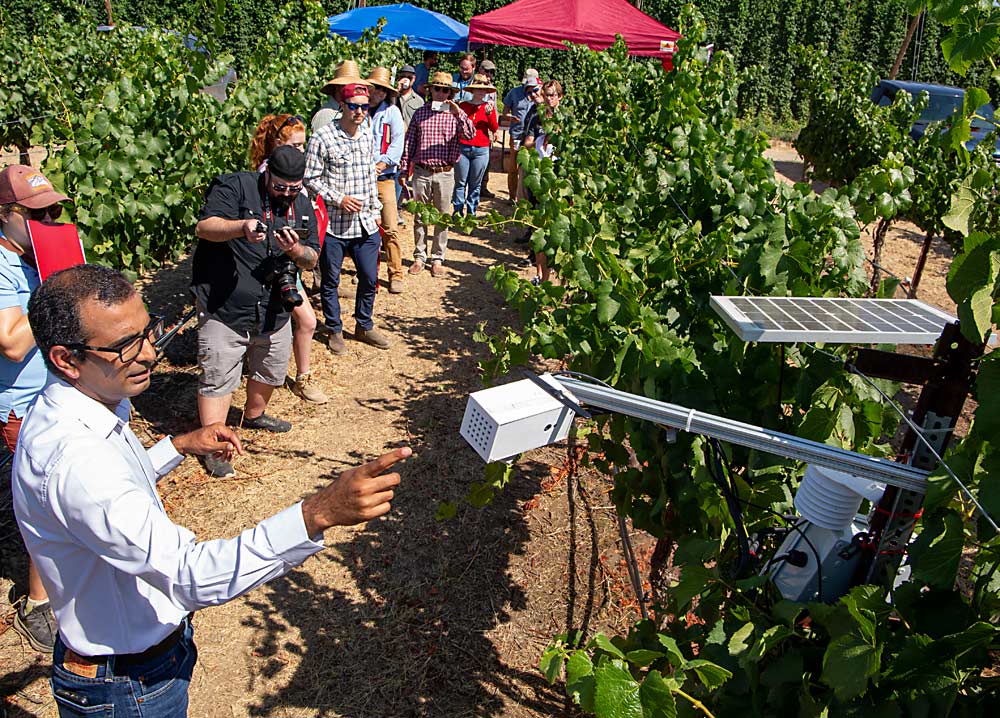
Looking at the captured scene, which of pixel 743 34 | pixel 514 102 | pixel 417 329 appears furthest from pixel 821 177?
pixel 743 34

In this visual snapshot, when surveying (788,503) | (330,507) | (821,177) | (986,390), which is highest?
(986,390)

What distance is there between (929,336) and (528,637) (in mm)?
2325

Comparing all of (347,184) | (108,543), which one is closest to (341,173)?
(347,184)

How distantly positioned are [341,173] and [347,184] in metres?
0.08

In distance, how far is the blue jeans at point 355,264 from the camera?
5.43m

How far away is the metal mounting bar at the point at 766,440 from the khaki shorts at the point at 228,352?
2941mm

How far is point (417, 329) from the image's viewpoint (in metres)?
6.46

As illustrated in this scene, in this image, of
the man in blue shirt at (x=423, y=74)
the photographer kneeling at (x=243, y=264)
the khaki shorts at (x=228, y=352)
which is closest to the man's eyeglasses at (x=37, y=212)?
the photographer kneeling at (x=243, y=264)

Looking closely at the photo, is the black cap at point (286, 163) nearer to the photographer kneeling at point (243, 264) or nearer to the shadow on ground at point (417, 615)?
the photographer kneeling at point (243, 264)

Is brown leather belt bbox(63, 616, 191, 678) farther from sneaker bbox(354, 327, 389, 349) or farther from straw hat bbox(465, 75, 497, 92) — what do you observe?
straw hat bbox(465, 75, 497, 92)

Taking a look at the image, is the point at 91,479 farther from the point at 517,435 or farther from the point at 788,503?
the point at 788,503

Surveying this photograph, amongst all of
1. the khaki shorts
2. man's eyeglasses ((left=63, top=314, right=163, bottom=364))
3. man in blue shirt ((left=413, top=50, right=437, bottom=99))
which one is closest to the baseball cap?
the khaki shorts

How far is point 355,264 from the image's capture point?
5684mm

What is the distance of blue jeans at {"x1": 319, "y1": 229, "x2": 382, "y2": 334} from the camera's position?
17.8 ft
